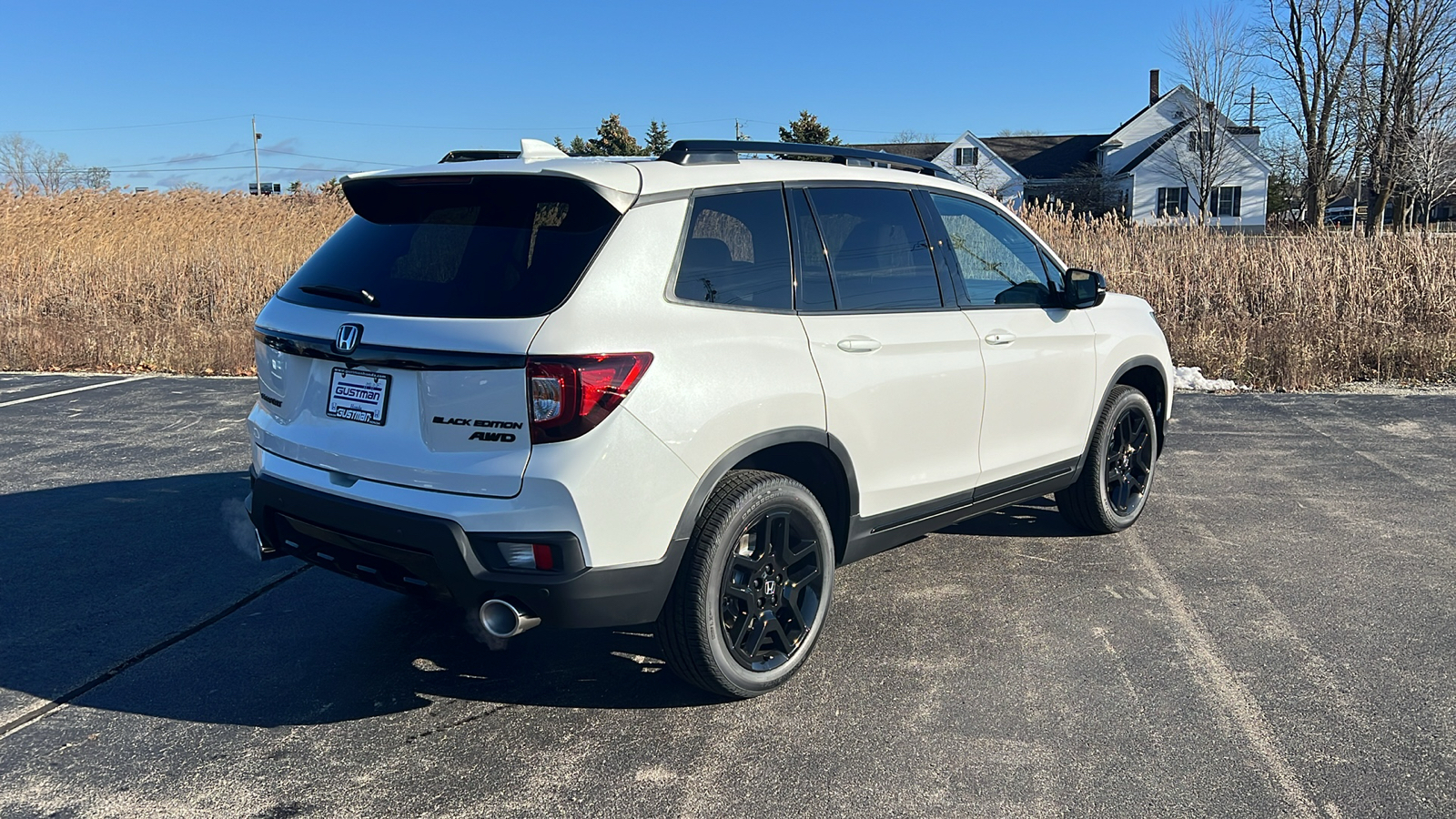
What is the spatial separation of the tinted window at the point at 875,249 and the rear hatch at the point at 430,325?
95cm

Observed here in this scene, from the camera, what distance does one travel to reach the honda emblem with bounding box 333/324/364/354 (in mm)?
3203

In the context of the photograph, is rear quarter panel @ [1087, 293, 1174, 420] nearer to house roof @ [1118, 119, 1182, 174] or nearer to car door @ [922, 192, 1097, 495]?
car door @ [922, 192, 1097, 495]

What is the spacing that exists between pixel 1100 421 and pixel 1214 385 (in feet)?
19.5

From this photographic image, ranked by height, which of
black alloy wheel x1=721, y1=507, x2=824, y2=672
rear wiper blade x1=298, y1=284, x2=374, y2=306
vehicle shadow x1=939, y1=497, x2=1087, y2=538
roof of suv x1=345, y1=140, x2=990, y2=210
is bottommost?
vehicle shadow x1=939, y1=497, x2=1087, y2=538

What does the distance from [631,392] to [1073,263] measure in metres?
11.8

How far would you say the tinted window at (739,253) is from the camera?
3.39 m

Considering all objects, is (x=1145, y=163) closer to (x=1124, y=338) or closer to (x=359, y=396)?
(x=1124, y=338)

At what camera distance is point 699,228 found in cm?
344

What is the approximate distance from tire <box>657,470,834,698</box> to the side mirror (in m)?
1.96

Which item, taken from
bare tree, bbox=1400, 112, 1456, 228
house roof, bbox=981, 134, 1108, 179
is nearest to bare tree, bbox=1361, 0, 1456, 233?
bare tree, bbox=1400, 112, 1456, 228

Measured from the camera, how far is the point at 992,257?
4.83m

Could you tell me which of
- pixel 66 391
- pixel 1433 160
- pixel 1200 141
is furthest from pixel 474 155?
pixel 1200 141

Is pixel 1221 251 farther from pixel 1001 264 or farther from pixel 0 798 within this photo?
pixel 0 798

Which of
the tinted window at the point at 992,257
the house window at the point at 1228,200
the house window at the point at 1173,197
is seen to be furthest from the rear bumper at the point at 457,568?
the house window at the point at 1228,200
